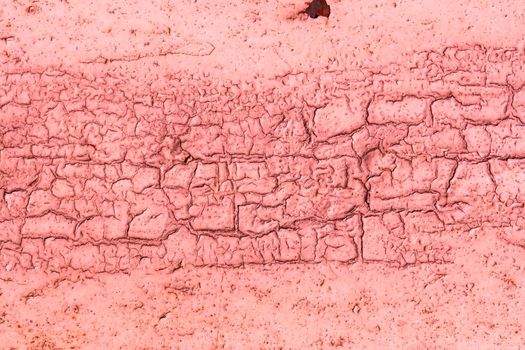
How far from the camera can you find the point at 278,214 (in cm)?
168

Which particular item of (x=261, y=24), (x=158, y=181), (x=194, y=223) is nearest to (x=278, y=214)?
(x=194, y=223)

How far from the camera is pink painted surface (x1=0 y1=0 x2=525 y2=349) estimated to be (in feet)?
5.51

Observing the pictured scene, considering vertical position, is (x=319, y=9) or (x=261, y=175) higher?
(x=319, y=9)

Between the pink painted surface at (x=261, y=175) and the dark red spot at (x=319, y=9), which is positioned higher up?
the dark red spot at (x=319, y=9)

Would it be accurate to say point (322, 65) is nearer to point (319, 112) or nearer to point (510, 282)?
point (319, 112)

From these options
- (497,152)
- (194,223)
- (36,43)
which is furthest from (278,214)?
(36,43)

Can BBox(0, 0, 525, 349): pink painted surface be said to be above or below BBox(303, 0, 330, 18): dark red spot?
below

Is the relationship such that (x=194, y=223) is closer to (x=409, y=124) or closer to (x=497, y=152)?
(x=409, y=124)

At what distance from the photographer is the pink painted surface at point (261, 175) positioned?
1681 millimetres

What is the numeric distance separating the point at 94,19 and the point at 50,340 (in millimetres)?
1175

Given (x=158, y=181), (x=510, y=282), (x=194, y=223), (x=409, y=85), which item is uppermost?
(x=409, y=85)

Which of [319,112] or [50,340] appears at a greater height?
[319,112]

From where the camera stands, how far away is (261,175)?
1.68 m

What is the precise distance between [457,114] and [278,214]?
0.73 m
